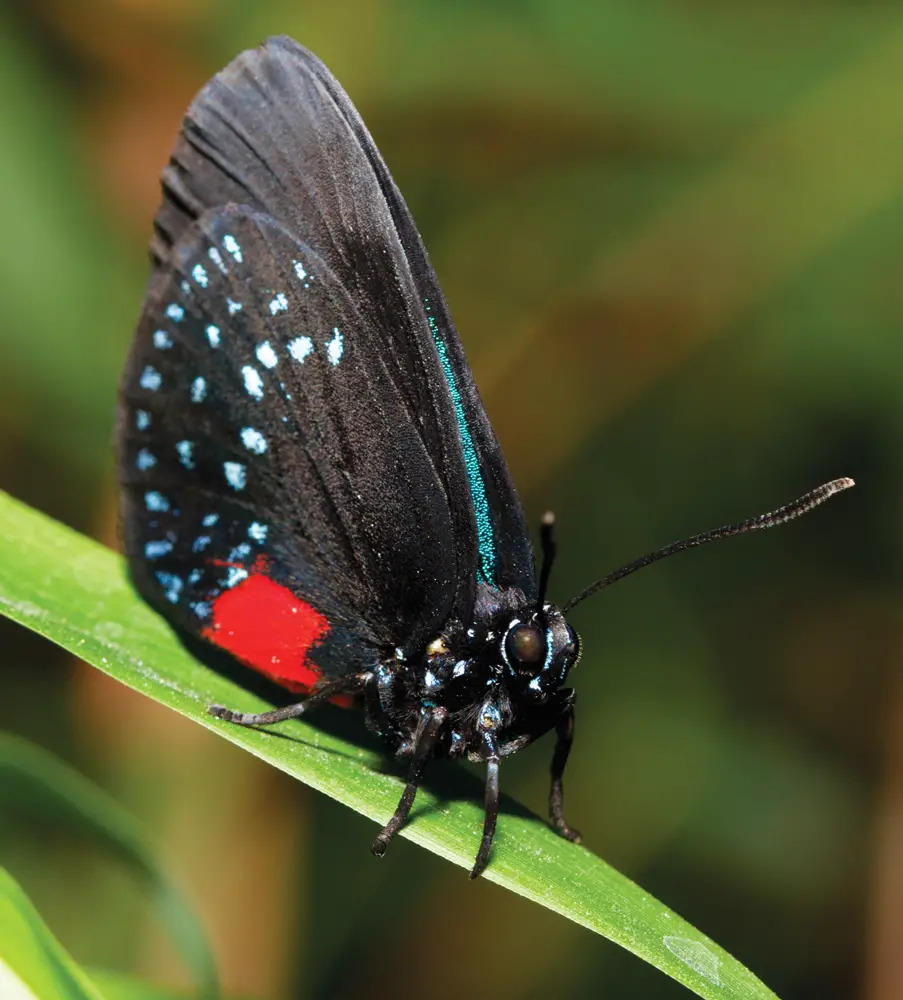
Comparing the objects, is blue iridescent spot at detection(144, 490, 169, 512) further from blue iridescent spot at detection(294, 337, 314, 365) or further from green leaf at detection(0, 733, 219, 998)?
green leaf at detection(0, 733, 219, 998)

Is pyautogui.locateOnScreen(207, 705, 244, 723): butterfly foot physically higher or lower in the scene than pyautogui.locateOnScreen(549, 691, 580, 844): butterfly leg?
lower

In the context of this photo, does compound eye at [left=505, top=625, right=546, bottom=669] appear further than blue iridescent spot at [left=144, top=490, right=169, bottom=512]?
No

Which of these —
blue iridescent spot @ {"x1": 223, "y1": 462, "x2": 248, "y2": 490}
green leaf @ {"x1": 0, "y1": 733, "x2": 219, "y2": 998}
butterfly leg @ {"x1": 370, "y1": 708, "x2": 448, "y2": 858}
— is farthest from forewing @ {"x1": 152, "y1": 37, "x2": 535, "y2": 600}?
green leaf @ {"x1": 0, "y1": 733, "x2": 219, "y2": 998}

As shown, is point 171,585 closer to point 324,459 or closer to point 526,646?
point 324,459

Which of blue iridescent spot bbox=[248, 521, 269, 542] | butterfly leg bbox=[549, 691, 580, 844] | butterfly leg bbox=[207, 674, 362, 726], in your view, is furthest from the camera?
blue iridescent spot bbox=[248, 521, 269, 542]

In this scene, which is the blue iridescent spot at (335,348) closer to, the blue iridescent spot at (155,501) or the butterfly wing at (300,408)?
the butterfly wing at (300,408)

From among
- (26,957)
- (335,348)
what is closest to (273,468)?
(335,348)

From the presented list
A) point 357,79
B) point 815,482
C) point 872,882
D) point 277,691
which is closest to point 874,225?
point 815,482

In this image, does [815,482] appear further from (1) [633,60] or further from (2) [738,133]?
(1) [633,60]
